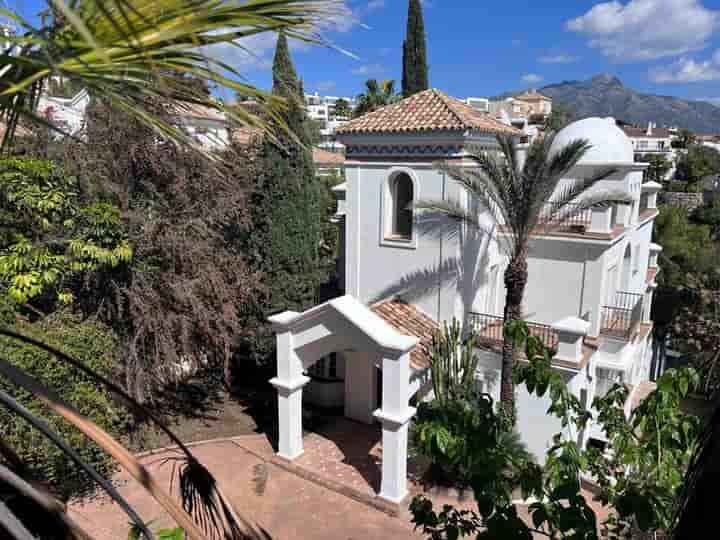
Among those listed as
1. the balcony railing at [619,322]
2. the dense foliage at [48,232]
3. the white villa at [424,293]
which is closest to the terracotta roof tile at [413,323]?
the white villa at [424,293]

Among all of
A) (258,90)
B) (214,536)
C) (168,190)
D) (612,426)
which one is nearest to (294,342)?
(168,190)

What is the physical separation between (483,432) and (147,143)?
1173 centimetres

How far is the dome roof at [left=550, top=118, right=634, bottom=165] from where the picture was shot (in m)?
18.1

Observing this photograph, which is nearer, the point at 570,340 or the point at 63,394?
the point at 63,394

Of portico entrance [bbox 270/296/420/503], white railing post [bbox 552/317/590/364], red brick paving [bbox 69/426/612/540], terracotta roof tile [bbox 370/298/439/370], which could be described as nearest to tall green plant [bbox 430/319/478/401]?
terracotta roof tile [bbox 370/298/439/370]

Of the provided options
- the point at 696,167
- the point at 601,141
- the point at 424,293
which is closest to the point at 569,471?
the point at 424,293

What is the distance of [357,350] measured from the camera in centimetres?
1321

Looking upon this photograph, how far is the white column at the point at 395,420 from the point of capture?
38.7 feet

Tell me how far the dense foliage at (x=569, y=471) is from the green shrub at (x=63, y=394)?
20.7ft

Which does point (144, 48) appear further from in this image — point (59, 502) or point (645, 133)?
point (645, 133)

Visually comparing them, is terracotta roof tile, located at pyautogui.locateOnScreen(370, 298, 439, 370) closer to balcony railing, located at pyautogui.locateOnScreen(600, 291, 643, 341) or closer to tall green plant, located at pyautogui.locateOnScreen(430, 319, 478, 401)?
tall green plant, located at pyautogui.locateOnScreen(430, 319, 478, 401)

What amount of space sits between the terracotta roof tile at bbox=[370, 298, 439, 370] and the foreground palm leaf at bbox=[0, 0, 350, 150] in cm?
1181

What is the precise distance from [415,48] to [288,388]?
25.6 m

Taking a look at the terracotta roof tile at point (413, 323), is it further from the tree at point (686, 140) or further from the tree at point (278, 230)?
the tree at point (686, 140)
